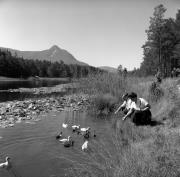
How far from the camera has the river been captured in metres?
7.21

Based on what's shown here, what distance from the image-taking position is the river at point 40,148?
284 inches

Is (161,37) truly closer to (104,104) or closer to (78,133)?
(104,104)

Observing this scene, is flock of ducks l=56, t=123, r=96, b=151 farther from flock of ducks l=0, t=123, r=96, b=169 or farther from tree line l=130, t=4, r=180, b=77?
→ tree line l=130, t=4, r=180, b=77

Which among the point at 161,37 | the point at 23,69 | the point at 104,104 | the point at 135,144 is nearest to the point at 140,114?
the point at 135,144

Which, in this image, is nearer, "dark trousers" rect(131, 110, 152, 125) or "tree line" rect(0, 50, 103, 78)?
"dark trousers" rect(131, 110, 152, 125)

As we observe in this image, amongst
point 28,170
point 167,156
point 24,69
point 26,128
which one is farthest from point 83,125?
point 24,69

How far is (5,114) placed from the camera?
Answer: 16.0m

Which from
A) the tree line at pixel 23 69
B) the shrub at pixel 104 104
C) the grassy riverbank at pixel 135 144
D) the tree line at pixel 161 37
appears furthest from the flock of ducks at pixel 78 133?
the tree line at pixel 23 69

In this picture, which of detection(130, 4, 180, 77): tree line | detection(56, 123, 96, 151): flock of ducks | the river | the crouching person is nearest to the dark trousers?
the crouching person

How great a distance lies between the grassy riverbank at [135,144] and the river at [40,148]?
2.08ft

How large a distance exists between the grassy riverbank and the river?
0.63m

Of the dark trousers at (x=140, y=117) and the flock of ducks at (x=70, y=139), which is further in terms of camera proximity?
the dark trousers at (x=140, y=117)

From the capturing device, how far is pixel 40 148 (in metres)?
9.26

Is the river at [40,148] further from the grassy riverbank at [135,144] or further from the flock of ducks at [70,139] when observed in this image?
the grassy riverbank at [135,144]
